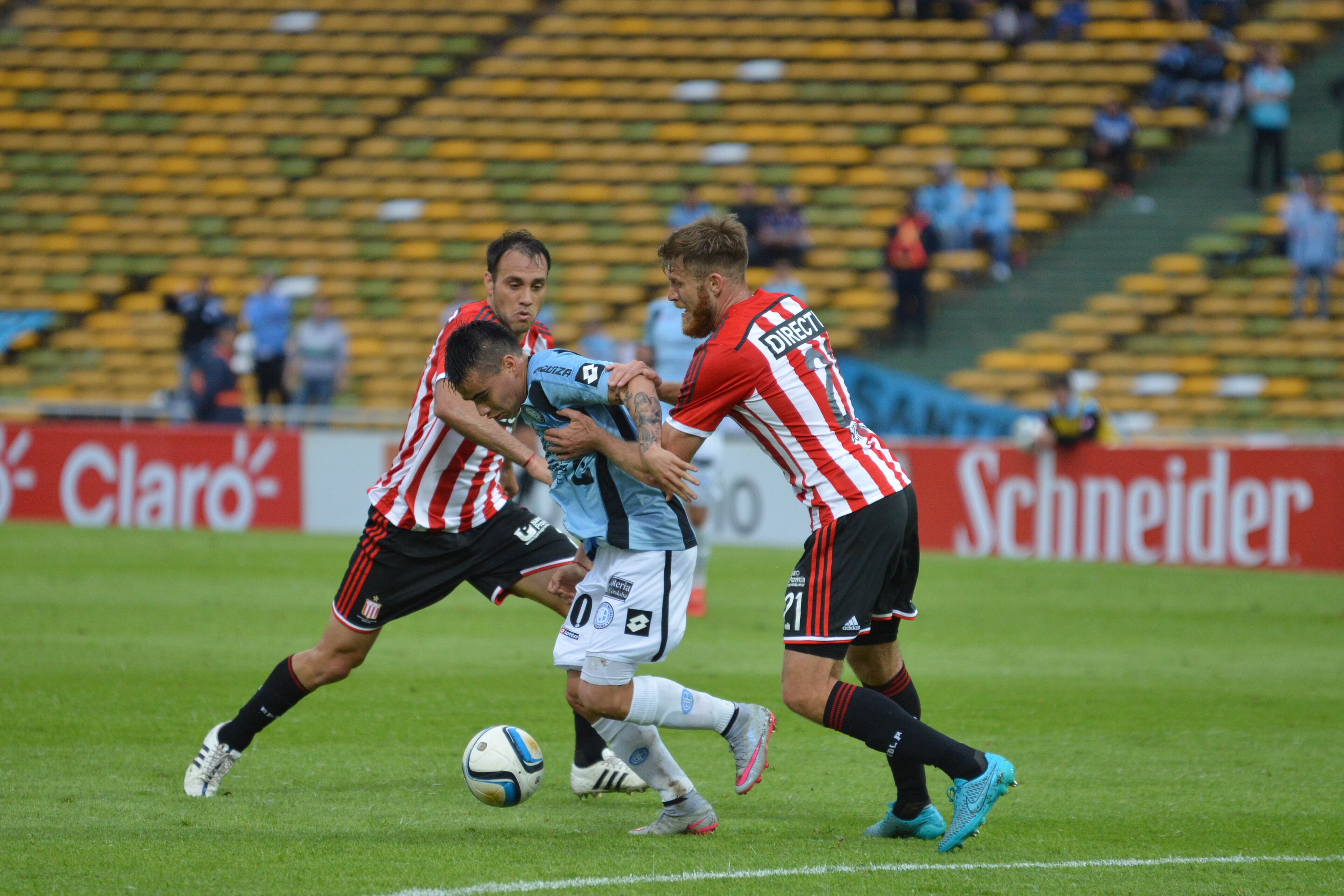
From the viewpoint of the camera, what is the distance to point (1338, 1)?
23.8 meters

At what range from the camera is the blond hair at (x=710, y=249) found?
17.7ft

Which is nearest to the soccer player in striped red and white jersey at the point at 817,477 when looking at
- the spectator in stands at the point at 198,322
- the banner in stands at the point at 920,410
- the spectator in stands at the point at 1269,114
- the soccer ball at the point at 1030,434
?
the soccer ball at the point at 1030,434

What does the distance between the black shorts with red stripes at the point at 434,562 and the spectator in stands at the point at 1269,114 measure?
1647cm

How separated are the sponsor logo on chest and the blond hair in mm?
237

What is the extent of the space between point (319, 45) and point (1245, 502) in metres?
20.3

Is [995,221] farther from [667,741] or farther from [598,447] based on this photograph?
[598,447]

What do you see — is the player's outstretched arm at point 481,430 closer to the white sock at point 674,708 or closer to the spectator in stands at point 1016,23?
the white sock at point 674,708

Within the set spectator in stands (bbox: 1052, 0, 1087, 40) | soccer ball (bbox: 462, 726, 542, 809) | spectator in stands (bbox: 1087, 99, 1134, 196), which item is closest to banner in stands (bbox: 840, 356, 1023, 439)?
spectator in stands (bbox: 1087, 99, 1134, 196)

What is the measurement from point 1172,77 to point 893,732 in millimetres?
19783

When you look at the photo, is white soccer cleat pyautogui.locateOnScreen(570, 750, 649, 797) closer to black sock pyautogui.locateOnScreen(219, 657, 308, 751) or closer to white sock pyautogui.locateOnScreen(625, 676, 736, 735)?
white sock pyautogui.locateOnScreen(625, 676, 736, 735)

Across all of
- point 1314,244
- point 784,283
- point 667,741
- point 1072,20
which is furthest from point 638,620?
point 1072,20

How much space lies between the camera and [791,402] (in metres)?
5.36

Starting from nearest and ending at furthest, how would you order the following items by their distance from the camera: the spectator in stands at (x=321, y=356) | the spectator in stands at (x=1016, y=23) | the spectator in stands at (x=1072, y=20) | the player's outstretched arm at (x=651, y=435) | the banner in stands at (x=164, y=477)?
the player's outstretched arm at (x=651, y=435)
the banner in stands at (x=164, y=477)
the spectator in stands at (x=321, y=356)
the spectator in stands at (x=1072, y=20)
the spectator in stands at (x=1016, y=23)

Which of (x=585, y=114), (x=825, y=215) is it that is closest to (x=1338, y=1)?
(x=825, y=215)
